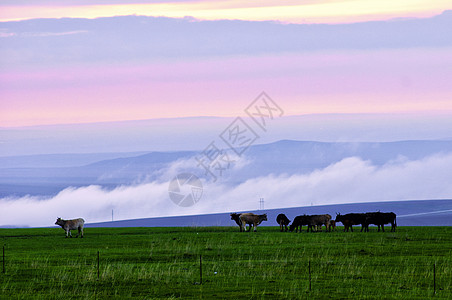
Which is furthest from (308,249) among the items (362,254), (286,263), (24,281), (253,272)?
(24,281)

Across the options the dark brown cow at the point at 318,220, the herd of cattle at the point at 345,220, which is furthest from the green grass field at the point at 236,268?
the dark brown cow at the point at 318,220

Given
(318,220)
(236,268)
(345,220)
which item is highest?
(318,220)

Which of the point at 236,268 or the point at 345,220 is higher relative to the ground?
the point at 345,220

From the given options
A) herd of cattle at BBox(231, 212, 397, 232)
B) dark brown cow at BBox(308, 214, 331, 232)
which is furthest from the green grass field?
dark brown cow at BBox(308, 214, 331, 232)

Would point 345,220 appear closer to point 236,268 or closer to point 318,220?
point 318,220

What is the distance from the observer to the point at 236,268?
36.8 meters

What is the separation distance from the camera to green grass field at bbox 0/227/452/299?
30.0 m

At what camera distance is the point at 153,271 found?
35.7 meters

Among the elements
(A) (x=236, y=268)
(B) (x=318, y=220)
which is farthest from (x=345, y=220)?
(A) (x=236, y=268)

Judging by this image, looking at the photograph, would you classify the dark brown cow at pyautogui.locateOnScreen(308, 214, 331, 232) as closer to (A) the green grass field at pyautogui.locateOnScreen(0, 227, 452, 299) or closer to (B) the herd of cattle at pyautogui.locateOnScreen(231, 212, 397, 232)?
(B) the herd of cattle at pyautogui.locateOnScreen(231, 212, 397, 232)

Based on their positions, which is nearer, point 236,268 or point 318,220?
point 236,268

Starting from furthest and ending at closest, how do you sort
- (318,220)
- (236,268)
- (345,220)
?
(318,220) → (345,220) → (236,268)

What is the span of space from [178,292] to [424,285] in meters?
10.7

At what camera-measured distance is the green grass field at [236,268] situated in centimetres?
2998
